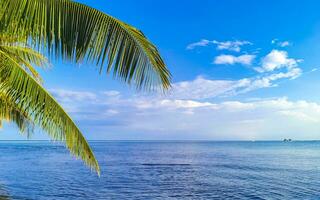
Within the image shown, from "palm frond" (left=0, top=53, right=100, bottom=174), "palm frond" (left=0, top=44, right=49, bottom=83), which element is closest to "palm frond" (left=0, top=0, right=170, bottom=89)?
"palm frond" (left=0, top=53, right=100, bottom=174)

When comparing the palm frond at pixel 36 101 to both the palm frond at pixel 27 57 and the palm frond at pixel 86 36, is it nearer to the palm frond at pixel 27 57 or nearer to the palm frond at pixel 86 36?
the palm frond at pixel 86 36

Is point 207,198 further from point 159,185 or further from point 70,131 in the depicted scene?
point 70,131

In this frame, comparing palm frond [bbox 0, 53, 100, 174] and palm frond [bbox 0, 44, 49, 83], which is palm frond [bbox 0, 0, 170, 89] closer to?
palm frond [bbox 0, 53, 100, 174]

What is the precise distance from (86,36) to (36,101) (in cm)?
124

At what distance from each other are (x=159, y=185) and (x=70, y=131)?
20.2 m

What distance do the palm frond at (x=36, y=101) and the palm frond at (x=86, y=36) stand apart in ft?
1.70

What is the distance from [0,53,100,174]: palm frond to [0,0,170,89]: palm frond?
0.52 metres

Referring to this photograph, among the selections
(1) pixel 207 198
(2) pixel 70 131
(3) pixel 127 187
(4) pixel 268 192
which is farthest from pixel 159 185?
(2) pixel 70 131

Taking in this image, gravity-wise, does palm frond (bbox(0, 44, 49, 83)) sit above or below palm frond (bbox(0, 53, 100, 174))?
above

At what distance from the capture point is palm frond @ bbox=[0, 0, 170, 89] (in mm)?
4305

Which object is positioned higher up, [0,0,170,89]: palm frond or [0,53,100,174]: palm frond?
[0,0,170,89]: palm frond

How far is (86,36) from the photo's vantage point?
4.48 meters

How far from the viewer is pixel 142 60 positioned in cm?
453

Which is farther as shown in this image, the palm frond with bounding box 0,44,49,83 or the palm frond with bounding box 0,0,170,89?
the palm frond with bounding box 0,44,49,83
